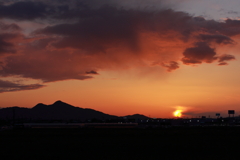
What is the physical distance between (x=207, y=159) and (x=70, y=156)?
15.8 metres

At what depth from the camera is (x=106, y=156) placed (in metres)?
35.1

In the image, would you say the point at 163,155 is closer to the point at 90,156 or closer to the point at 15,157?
the point at 90,156

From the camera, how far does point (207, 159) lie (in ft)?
109

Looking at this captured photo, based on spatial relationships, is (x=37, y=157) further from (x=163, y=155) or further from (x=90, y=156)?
(x=163, y=155)

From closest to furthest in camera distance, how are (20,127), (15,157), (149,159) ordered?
(149,159), (15,157), (20,127)

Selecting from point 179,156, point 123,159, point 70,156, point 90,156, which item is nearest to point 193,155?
point 179,156

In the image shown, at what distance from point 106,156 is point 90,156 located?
1.90m

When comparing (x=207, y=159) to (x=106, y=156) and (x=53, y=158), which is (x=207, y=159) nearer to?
(x=106, y=156)

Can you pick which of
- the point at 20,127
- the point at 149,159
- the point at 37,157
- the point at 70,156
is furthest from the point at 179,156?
the point at 20,127

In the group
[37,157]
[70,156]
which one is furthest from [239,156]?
[37,157]

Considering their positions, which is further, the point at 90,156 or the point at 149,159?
the point at 90,156

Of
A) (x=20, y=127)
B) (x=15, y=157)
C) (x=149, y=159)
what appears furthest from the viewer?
(x=20, y=127)

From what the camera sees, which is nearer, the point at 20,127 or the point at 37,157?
the point at 37,157

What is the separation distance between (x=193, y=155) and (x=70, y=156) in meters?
14.9
